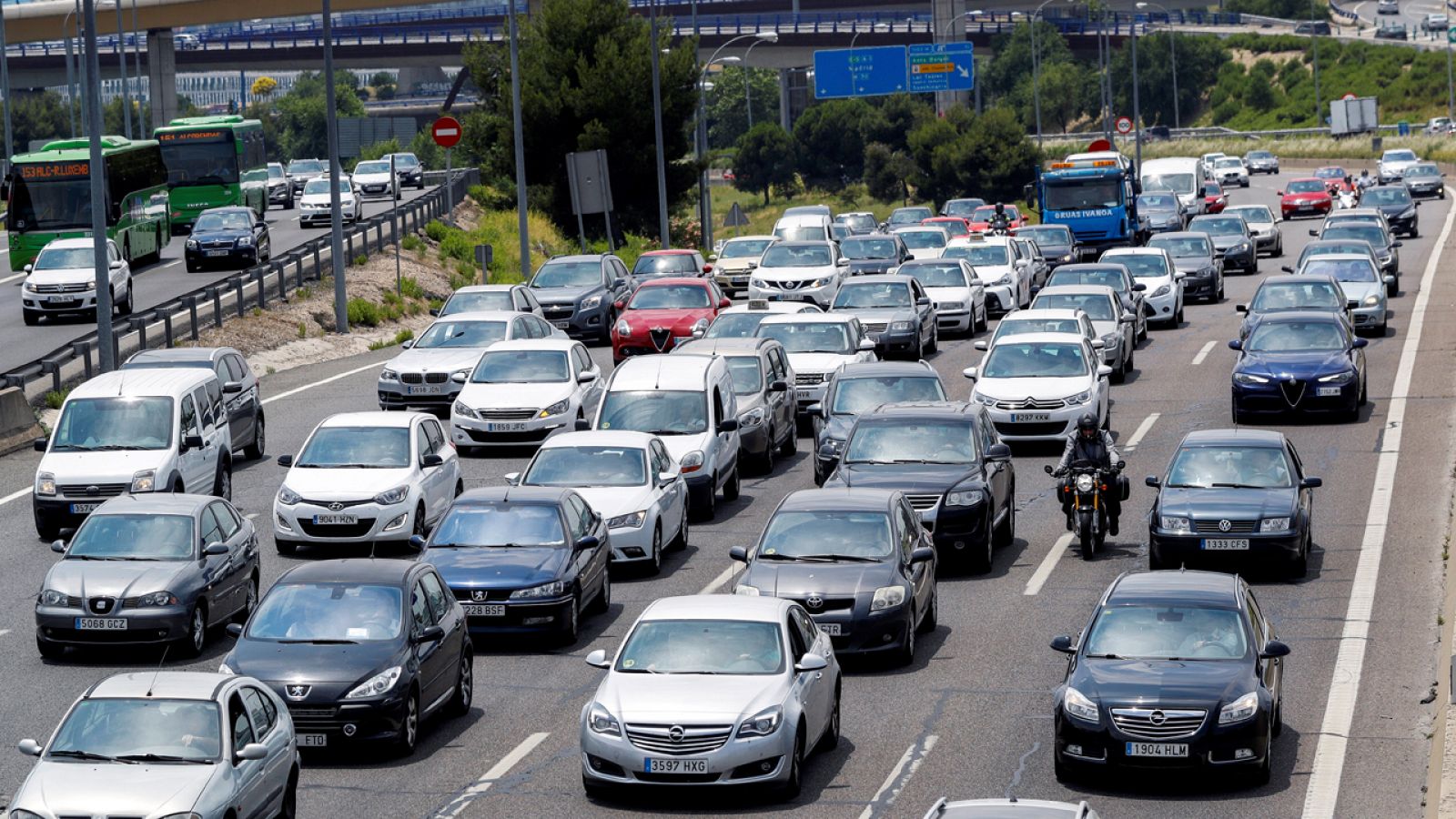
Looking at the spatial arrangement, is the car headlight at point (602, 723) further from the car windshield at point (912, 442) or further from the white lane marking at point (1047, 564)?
the car windshield at point (912, 442)

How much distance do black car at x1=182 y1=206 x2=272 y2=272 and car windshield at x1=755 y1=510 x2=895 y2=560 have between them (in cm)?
3789

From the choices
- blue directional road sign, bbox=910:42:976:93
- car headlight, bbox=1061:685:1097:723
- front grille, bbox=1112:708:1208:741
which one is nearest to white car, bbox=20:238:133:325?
car headlight, bbox=1061:685:1097:723

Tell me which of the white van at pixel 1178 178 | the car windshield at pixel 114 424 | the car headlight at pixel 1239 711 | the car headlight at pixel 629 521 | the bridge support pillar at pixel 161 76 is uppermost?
the bridge support pillar at pixel 161 76

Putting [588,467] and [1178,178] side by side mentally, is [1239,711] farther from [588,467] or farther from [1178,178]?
[1178,178]

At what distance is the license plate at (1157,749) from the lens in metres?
14.5

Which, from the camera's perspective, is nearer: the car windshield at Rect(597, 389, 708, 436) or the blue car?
the car windshield at Rect(597, 389, 708, 436)

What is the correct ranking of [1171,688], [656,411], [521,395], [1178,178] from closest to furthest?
[1171,688]
[656,411]
[521,395]
[1178,178]

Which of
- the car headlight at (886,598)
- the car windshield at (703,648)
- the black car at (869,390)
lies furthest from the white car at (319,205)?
the car windshield at (703,648)

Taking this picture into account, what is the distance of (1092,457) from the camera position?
23188mm

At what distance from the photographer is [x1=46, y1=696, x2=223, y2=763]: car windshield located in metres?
12.8

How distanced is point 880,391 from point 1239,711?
14.2 m

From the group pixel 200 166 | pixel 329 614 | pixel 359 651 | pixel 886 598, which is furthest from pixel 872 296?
pixel 200 166

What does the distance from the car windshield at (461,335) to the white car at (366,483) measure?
9.32m

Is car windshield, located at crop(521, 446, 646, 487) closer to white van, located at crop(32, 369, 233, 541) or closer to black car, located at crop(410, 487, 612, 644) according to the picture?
black car, located at crop(410, 487, 612, 644)
